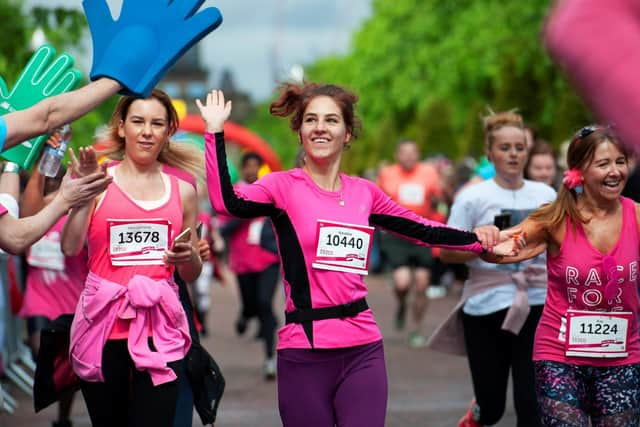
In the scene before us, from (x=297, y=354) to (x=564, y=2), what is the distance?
3.08 metres

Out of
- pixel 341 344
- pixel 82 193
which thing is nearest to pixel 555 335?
pixel 341 344

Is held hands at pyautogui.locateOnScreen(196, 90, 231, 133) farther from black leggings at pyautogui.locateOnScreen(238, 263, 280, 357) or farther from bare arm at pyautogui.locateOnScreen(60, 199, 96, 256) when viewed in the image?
black leggings at pyautogui.locateOnScreen(238, 263, 280, 357)

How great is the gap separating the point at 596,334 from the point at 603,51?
11.7ft

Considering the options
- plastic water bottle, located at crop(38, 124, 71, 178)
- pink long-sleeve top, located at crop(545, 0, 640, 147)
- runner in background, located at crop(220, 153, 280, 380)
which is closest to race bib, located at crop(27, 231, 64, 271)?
runner in background, located at crop(220, 153, 280, 380)

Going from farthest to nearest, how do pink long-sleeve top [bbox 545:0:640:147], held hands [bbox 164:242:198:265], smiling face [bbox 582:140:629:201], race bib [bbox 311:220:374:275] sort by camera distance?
smiling face [bbox 582:140:629:201]
held hands [bbox 164:242:198:265]
race bib [bbox 311:220:374:275]
pink long-sleeve top [bbox 545:0:640:147]

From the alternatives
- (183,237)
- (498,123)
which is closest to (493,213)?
(498,123)

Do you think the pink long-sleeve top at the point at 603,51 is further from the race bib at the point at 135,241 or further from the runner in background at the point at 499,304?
the runner in background at the point at 499,304

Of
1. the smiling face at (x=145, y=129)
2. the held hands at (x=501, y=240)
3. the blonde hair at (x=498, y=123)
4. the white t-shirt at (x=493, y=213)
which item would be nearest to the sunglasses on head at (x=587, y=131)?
the held hands at (x=501, y=240)

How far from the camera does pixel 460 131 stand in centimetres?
4344

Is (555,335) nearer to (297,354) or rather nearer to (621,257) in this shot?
(621,257)

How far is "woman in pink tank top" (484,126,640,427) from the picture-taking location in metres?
5.02

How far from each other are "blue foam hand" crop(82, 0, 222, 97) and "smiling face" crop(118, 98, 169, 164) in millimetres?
1645

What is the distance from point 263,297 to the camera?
447 inches

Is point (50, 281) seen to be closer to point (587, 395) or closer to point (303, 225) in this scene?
point (303, 225)
